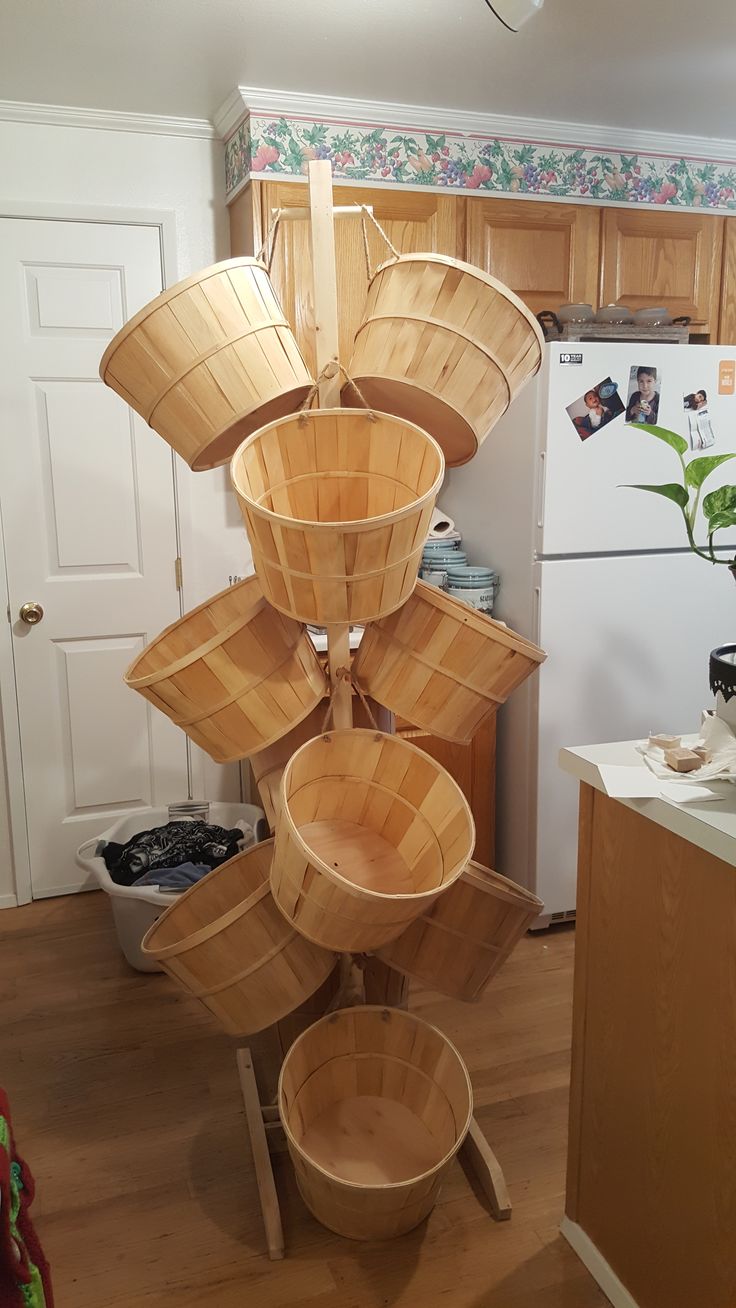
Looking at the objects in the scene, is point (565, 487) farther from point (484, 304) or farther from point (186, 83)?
point (186, 83)

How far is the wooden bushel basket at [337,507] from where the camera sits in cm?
141

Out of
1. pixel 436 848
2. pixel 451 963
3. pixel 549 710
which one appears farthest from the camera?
pixel 549 710

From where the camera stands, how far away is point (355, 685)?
1.77 meters

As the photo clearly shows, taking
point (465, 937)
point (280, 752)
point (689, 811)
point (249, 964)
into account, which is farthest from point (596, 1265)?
point (280, 752)

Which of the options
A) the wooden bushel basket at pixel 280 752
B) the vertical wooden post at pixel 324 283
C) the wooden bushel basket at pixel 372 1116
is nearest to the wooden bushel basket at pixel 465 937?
the wooden bushel basket at pixel 372 1116

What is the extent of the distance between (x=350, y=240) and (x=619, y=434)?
931 mm

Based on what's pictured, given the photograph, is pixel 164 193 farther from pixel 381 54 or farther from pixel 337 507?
pixel 337 507

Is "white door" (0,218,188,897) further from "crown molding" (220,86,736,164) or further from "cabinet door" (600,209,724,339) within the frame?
"cabinet door" (600,209,724,339)

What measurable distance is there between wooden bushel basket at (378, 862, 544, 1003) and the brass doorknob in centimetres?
165

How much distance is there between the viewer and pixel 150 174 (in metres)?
2.81

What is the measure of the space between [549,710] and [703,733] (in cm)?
119

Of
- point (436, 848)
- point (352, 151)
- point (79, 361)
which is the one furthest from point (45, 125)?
point (436, 848)

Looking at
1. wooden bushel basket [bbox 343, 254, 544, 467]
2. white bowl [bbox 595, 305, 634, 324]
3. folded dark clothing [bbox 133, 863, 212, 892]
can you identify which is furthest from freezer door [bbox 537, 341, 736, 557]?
folded dark clothing [bbox 133, 863, 212, 892]

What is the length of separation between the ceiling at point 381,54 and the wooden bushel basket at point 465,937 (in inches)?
74.0
